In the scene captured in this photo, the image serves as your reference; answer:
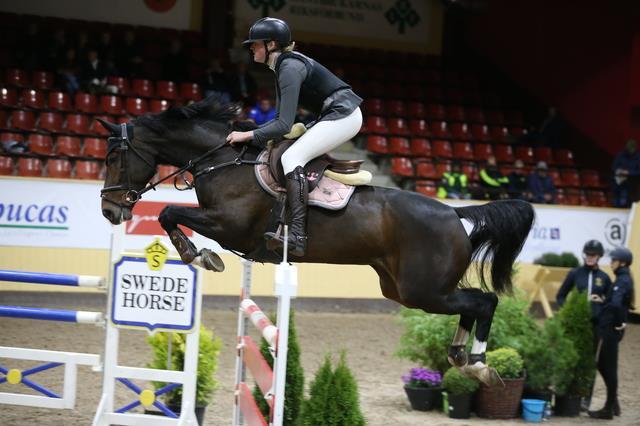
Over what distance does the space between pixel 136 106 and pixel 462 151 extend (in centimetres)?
556

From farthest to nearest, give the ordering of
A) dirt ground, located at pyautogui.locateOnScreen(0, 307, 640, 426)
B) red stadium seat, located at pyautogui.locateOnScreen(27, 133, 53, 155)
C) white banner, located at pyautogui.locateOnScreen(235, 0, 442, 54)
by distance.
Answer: white banner, located at pyautogui.locateOnScreen(235, 0, 442, 54) → red stadium seat, located at pyautogui.locateOnScreen(27, 133, 53, 155) → dirt ground, located at pyautogui.locateOnScreen(0, 307, 640, 426)

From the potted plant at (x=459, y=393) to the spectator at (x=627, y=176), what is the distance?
7.67 m

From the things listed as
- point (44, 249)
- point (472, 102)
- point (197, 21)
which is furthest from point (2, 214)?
point (472, 102)

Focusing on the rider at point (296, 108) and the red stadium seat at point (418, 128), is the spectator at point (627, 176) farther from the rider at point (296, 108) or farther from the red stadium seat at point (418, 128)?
the rider at point (296, 108)

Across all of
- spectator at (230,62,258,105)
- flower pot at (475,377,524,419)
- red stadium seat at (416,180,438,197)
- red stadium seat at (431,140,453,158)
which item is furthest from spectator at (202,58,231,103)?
flower pot at (475,377,524,419)

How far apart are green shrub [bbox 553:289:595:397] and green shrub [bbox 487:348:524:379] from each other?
45 cm

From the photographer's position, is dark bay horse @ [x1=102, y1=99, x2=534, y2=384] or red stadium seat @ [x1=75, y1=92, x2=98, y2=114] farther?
red stadium seat @ [x1=75, y1=92, x2=98, y2=114]

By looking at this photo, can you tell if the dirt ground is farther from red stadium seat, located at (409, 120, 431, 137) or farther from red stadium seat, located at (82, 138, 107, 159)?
red stadium seat, located at (409, 120, 431, 137)

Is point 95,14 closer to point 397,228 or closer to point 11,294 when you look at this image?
point 11,294

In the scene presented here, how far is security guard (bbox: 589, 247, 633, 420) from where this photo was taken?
7.79m

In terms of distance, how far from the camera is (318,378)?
535 cm

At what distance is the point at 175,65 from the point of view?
49.6ft

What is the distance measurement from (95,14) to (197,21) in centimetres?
199

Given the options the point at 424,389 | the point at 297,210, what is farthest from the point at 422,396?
the point at 297,210
